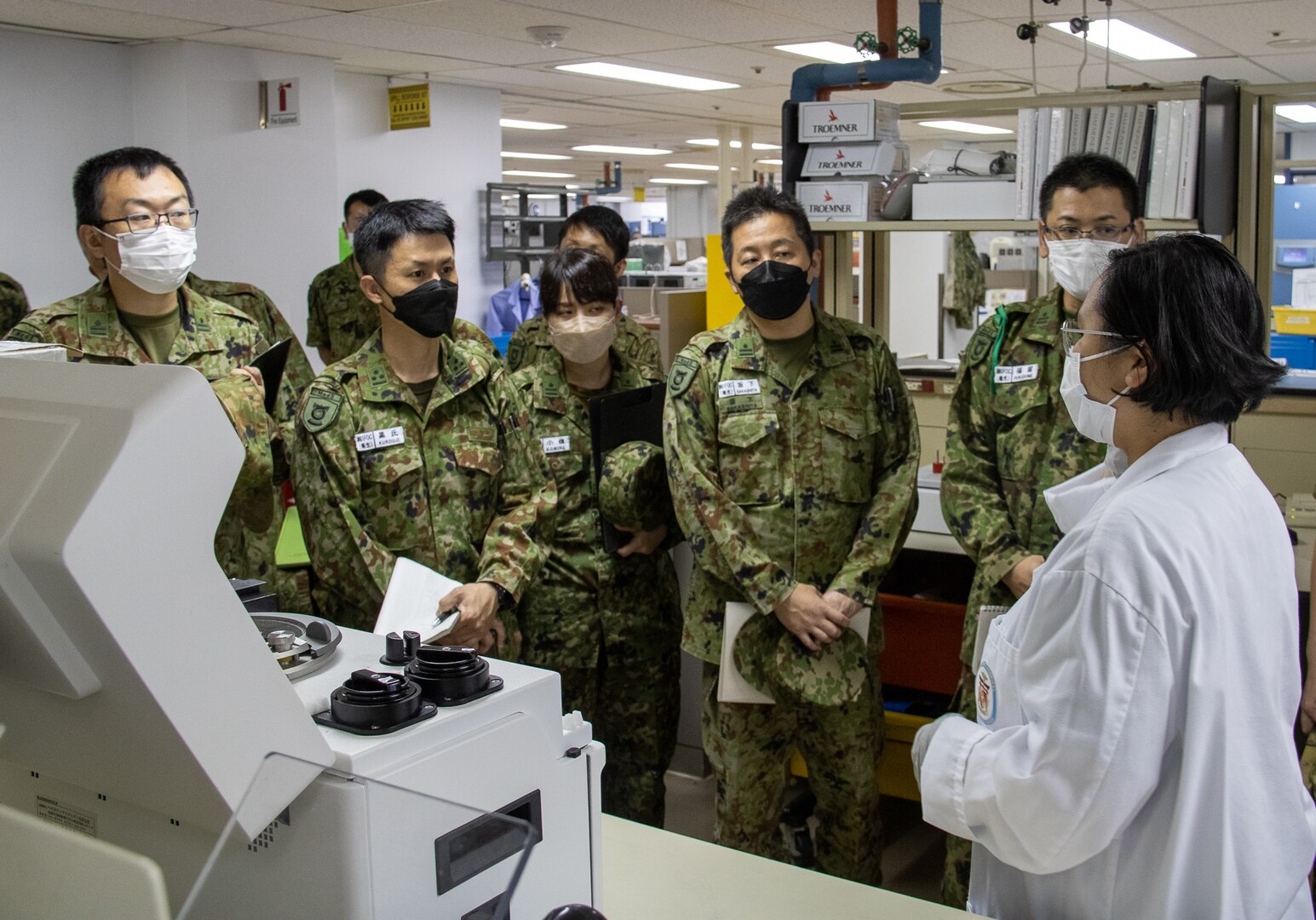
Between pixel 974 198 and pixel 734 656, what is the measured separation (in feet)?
4.49

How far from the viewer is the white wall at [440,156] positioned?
694 cm

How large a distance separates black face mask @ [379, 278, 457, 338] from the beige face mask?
52cm

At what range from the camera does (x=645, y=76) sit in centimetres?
721

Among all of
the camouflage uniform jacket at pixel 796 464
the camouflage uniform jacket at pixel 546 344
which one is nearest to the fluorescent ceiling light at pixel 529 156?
the camouflage uniform jacket at pixel 546 344

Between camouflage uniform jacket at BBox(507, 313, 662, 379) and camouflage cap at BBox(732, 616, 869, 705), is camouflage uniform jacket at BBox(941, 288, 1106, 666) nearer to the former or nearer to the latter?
camouflage cap at BBox(732, 616, 869, 705)

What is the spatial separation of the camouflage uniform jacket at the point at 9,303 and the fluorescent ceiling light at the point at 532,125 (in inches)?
231

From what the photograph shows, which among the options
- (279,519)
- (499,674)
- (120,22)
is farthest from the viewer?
(120,22)

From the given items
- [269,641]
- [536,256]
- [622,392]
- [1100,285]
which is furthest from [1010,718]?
[536,256]

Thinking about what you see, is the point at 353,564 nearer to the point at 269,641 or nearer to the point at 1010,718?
the point at 269,641

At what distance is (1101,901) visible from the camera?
3.98 feet

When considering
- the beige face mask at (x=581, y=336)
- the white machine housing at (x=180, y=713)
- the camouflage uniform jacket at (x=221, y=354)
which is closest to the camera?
the white machine housing at (x=180, y=713)

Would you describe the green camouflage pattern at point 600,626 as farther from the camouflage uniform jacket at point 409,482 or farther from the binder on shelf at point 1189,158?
the binder on shelf at point 1189,158

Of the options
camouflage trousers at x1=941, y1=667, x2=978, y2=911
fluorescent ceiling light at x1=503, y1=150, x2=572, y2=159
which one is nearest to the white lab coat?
camouflage trousers at x1=941, y1=667, x2=978, y2=911

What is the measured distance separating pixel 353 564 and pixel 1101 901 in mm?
1442
